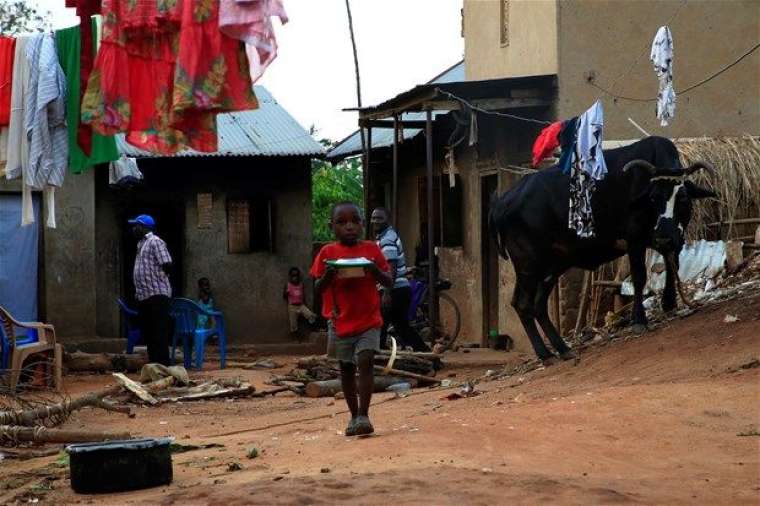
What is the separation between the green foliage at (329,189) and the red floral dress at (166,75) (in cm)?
2342

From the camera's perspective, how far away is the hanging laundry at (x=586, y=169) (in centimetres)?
1323

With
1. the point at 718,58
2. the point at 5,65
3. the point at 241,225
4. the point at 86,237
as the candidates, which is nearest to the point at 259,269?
the point at 241,225

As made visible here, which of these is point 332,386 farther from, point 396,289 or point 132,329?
point 132,329

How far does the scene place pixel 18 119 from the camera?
36.2 ft

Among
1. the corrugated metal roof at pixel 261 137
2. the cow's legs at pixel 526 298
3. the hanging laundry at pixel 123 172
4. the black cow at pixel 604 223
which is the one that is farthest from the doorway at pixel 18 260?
the cow's legs at pixel 526 298

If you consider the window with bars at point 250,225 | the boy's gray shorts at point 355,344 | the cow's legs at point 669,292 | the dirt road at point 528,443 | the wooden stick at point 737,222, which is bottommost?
the dirt road at point 528,443

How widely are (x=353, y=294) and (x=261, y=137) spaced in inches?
604

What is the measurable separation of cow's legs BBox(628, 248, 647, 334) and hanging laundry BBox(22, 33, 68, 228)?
5.85 meters

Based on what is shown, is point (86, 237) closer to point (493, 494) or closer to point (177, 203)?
point (177, 203)

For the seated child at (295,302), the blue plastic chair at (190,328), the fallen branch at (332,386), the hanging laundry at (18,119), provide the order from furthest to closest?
1. the seated child at (295,302)
2. the blue plastic chair at (190,328)
3. the fallen branch at (332,386)
4. the hanging laundry at (18,119)

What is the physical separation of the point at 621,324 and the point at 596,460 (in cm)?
724

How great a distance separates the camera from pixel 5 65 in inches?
441

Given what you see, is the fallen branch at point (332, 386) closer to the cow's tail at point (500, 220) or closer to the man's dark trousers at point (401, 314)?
the man's dark trousers at point (401, 314)

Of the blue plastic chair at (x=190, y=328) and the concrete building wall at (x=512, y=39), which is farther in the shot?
the concrete building wall at (x=512, y=39)
